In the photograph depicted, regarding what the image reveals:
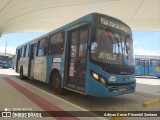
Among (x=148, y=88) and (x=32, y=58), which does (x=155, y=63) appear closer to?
(x=148, y=88)

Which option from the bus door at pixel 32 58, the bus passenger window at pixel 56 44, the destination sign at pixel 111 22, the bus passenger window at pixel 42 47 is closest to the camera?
the destination sign at pixel 111 22

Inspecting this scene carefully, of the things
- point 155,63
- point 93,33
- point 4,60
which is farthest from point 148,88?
point 4,60

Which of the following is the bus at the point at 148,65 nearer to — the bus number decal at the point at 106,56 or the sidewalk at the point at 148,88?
the sidewalk at the point at 148,88

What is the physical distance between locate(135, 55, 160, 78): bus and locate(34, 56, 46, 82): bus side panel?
55.7ft

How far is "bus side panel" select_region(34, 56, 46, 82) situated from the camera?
9.96 metres

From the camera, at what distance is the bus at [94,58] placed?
630 cm

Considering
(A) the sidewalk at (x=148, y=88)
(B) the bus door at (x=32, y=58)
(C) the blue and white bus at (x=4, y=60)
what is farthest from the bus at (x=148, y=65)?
(C) the blue and white bus at (x=4, y=60)

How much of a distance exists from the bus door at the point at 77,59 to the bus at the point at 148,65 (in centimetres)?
1896

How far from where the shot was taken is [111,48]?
22.1 ft

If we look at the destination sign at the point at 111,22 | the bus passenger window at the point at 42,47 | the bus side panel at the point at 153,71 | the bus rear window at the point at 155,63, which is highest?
the destination sign at the point at 111,22

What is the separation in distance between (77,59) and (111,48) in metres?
1.31

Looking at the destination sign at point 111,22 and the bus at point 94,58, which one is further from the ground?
the destination sign at point 111,22

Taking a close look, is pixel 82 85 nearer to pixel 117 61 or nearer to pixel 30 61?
pixel 117 61

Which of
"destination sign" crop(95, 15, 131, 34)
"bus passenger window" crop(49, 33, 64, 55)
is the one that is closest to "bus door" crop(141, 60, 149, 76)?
"bus passenger window" crop(49, 33, 64, 55)
